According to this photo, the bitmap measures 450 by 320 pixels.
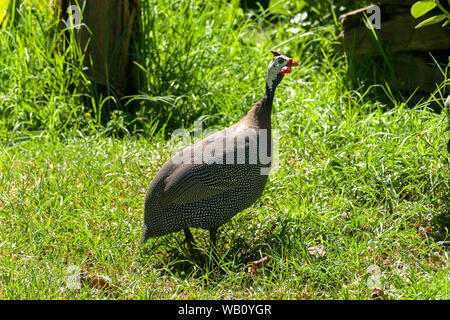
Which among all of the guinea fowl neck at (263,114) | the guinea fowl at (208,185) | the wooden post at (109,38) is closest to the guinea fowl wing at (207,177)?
the guinea fowl at (208,185)

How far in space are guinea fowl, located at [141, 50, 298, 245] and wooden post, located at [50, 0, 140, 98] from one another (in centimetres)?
171

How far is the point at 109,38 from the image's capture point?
181 inches

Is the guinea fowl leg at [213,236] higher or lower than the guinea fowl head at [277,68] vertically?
lower

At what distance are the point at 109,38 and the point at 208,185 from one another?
6.62ft

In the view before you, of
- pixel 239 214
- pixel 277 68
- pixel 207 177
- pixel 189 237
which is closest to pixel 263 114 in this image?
pixel 277 68

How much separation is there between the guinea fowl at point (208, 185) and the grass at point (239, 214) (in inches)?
8.2

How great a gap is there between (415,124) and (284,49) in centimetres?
174

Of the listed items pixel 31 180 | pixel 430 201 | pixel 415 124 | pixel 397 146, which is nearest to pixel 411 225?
pixel 430 201

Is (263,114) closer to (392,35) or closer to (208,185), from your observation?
(208,185)

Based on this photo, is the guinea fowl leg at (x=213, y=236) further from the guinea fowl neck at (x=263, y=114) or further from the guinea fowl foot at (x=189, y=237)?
the guinea fowl neck at (x=263, y=114)

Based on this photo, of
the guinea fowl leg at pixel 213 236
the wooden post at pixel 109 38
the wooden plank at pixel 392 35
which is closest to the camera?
the guinea fowl leg at pixel 213 236

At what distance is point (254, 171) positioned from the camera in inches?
124

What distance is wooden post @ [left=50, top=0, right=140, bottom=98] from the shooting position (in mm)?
4547

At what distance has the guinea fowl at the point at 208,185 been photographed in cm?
307
